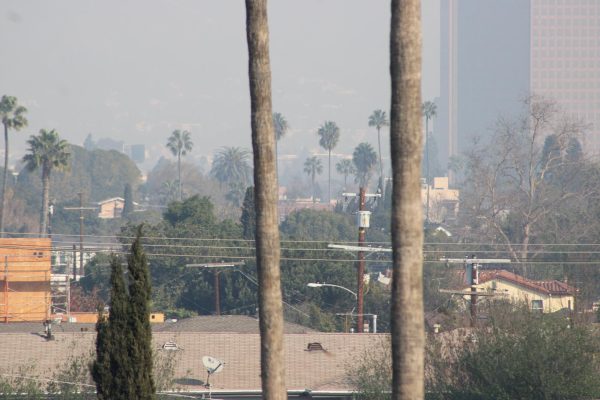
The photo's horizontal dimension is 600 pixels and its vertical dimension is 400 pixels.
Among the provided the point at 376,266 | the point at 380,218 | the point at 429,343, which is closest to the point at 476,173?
the point at 376,266

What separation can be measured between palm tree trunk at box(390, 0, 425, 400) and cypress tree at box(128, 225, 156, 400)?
9325 millimetres

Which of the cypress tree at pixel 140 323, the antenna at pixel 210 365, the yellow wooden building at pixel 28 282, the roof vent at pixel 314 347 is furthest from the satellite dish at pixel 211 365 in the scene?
the yellow wooden building at pixel 28 282

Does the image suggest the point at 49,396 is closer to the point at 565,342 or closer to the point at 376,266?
the point at 565,342

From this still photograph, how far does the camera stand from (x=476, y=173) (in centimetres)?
10894

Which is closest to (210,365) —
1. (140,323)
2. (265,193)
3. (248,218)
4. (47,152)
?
(140,323)

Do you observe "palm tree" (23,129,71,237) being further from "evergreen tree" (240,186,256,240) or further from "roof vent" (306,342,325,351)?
"roof vent" (306,342,325,351)

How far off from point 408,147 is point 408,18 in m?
1.57

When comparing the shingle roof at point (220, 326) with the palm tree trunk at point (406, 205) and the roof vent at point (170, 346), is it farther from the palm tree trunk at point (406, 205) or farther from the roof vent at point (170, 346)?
the palm tree trunk at point (406, 205)

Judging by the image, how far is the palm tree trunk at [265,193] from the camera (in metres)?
17.0

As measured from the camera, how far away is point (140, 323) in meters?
22.1

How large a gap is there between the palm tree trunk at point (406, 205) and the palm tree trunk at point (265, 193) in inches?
152

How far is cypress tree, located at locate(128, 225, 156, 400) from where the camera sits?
21.8 meters

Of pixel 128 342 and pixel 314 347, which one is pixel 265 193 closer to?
pixel 128 342

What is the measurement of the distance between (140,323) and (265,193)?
615 cm
